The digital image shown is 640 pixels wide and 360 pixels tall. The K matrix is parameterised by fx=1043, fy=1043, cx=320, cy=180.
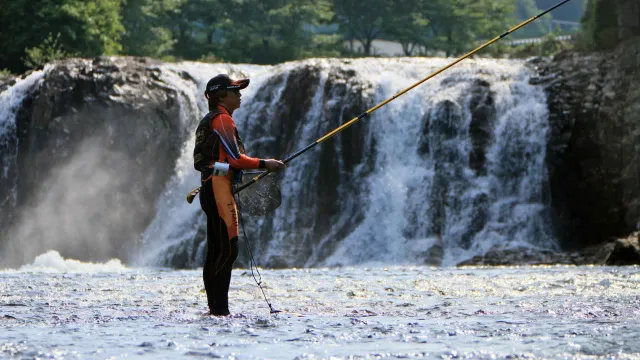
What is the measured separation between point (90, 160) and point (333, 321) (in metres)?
22.7

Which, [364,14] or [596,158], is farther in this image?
[364,14]

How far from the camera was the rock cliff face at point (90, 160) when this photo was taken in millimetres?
30109

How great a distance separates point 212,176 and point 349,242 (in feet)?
58.1

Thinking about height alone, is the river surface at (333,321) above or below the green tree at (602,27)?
below

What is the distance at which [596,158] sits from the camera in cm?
2748

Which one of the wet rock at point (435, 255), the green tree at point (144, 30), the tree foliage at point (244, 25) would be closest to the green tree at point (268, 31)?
the tree foliage at point (244, 25)

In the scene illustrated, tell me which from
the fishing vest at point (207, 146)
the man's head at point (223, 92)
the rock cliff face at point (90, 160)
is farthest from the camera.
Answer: the rock cliff face at point (90, 160)

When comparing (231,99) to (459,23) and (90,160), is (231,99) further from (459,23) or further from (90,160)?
(459,23)

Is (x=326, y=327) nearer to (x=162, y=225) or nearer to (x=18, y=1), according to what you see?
(x=162, y=225)

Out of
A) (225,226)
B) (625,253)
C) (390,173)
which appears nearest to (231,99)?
(225,226)

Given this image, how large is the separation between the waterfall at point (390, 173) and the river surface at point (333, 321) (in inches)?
480

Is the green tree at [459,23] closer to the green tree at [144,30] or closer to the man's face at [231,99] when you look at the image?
the green tree at [144,30]

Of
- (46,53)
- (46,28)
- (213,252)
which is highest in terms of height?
(46,28)

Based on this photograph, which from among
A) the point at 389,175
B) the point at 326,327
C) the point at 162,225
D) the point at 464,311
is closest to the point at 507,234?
the point at 389,175
